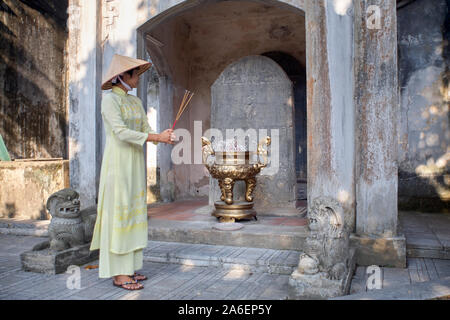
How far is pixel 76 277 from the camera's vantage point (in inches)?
157

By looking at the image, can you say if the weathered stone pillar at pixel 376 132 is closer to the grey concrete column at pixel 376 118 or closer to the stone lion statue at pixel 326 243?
the grey concrete column at pixel 376 118

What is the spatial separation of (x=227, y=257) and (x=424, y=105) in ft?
16.7

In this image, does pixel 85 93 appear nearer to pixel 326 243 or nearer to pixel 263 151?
pixel 263 151

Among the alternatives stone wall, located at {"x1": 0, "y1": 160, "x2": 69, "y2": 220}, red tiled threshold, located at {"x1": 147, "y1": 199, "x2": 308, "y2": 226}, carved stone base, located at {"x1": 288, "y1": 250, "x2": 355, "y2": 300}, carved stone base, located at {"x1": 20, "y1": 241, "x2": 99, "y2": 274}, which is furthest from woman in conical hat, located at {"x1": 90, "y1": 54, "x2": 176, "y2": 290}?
stone wall, located at {"x1": 0, "y1": 160, "x2": 69, "y2": 220}

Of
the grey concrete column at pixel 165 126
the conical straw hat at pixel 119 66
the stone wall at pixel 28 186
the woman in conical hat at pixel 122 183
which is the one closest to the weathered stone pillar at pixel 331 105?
the woman in conical hat at pixel 122 183

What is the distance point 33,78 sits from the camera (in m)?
11.1

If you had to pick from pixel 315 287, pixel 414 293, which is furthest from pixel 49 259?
pixel 414 293

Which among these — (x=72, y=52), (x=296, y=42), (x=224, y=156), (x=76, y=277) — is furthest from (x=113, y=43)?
(x=296, y=42)

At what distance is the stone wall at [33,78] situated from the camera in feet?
33.6

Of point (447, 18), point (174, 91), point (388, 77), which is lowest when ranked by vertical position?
point (388, 77)

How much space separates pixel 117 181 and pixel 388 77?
10.3 feet

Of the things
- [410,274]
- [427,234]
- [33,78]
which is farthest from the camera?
[33,78]

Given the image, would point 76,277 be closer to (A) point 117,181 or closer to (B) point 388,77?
(A) point 117,181
